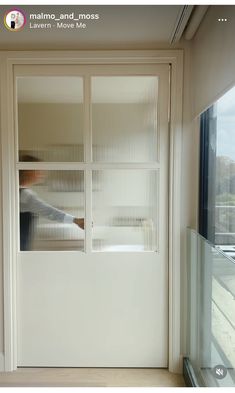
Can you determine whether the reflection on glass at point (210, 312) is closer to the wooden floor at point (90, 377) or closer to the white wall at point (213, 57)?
the wooden floor at point (90, 377)

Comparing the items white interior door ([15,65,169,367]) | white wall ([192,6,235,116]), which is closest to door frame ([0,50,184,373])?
white interior door ([15,65,169,367])

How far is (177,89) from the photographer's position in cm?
190

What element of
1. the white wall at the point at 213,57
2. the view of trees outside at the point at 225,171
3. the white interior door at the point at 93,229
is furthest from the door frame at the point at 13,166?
the view of trees outside at the point at 225,171

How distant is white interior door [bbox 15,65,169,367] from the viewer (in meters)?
1.96

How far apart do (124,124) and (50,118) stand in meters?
0.46

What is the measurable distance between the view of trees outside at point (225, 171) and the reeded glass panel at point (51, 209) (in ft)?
2.75

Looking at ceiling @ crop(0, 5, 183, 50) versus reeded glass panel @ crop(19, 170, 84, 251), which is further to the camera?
reeded glass panel @ crop(19, 170, 84, 251)

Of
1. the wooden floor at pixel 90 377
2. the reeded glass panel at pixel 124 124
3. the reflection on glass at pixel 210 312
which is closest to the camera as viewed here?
the reflection on glass at pixel 210 312

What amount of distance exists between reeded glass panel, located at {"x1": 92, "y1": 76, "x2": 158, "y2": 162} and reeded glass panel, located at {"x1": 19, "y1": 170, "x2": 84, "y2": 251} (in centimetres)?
26

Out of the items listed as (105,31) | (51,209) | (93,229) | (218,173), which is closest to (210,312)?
(218,173)

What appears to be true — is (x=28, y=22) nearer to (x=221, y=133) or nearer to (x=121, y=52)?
(x=121, y=52)

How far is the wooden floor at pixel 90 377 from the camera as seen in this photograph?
6.02 ft

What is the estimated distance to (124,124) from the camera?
197 cm

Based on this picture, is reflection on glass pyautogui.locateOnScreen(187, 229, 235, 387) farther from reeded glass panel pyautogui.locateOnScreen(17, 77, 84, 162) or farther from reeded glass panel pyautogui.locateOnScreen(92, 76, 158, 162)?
reeded glass panel pyautogui.locateOnScreen(17, 77, 84, 162)
